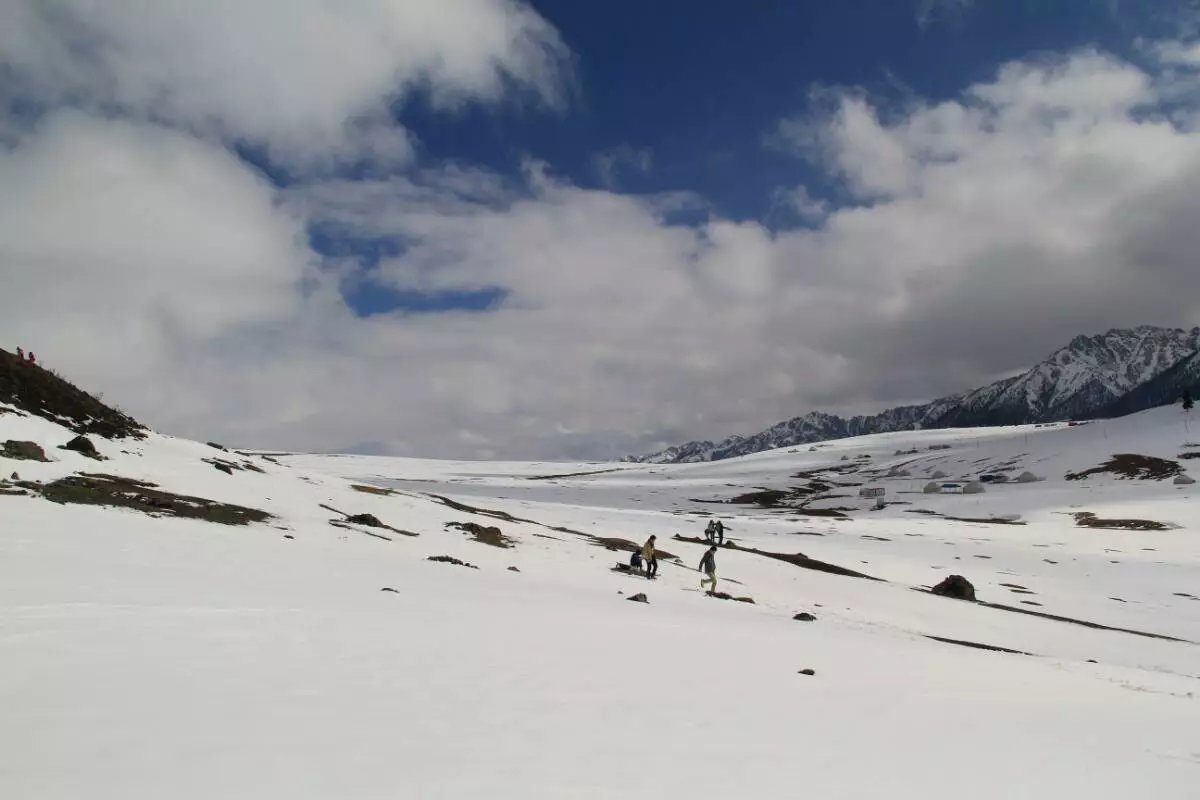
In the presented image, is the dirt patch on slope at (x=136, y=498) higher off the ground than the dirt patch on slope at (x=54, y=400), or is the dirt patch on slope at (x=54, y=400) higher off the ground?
the dirt patch on slope at (x=54, y=400)

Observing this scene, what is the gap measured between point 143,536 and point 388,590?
8547 millimetres

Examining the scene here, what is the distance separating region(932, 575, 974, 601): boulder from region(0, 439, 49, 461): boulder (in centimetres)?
5082

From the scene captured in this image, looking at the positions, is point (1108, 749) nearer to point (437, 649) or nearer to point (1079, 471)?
point (437, 649)

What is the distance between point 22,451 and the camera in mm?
28141

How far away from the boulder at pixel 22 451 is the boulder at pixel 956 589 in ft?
167

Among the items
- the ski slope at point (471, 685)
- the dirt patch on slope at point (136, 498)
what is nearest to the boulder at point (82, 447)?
the ski slope at point (471, 685)

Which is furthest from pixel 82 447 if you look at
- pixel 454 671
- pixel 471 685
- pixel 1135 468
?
pixel 1135 468

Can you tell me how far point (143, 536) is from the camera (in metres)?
20.9

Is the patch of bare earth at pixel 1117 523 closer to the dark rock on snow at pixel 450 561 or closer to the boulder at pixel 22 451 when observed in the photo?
the dark rock on snow at pixel 450 561

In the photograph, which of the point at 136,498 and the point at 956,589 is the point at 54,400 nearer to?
the point at 136,498

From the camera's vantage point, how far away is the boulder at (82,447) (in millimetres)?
32506

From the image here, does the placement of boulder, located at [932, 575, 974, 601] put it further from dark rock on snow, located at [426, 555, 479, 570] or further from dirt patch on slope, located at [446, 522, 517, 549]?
dark rock on snow, located at [426, 555, 479, 570]

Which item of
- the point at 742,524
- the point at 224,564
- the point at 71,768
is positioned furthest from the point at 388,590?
the point at 742,524

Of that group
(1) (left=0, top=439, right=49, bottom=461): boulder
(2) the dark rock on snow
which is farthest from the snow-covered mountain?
(1) (left=0, top=439, right=49, bottom=461): boulder
